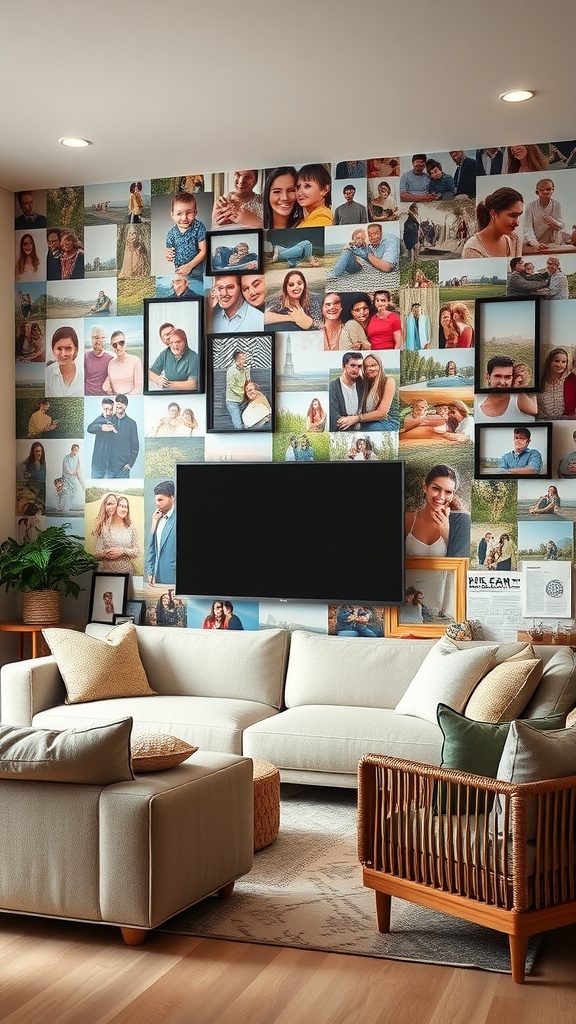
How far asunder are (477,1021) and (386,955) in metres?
0.47

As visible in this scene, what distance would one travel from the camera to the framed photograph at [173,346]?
20.4 ft

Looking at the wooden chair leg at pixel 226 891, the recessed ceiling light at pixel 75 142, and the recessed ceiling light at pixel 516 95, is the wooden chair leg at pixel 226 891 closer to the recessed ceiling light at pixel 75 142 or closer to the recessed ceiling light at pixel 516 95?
the recessed ceiling light at pixel 516 95

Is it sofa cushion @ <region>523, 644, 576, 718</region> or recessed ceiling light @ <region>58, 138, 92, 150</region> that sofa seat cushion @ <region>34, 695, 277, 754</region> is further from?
recessed ceiling light @ <region>58, 138, 92, 150</region>

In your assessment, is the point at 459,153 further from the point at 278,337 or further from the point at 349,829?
the point at 349,829

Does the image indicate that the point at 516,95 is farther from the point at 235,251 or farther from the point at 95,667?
the point at 95,667

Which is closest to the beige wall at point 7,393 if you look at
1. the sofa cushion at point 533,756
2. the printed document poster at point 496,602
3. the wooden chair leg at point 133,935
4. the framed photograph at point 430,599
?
the framed photograph at point 430,599

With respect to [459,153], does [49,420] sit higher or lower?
lower

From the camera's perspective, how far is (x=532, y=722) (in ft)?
11.7

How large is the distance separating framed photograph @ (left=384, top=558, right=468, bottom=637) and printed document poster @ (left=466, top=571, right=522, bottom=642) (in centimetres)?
6

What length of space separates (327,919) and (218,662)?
2.21 meters

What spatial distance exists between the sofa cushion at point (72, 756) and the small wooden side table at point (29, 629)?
2554 millimetres

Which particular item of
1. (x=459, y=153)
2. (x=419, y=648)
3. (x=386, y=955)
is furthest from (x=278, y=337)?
(x=386, y=955)

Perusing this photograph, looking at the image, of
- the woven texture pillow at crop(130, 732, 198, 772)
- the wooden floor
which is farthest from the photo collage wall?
the wooden floor

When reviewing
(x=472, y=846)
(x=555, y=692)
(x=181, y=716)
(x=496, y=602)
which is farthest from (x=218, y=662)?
(x=472, y=846)
